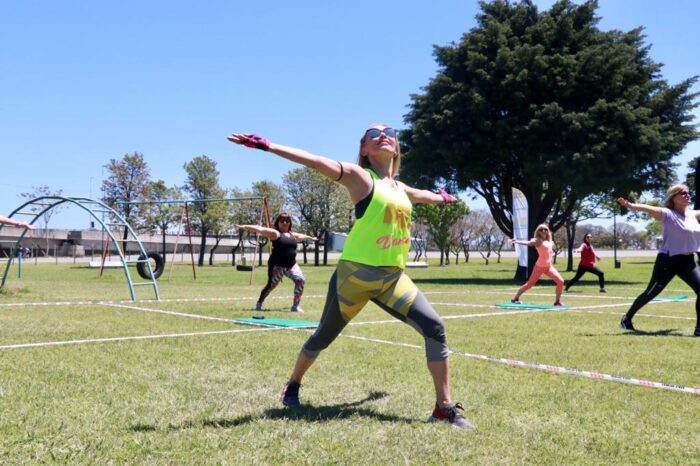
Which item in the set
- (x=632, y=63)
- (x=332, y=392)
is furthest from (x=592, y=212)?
(x=332, y=392)

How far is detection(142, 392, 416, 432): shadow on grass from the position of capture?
13.0ft

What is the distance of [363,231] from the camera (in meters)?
4.17

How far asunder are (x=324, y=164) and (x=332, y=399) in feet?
6.25

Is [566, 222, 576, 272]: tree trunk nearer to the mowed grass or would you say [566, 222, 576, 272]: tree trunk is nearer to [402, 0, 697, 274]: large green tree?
[402, 0, 697, 274]: large green tree

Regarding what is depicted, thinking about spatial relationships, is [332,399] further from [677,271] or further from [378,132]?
[677,271]

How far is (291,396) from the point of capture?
4488 millimetres

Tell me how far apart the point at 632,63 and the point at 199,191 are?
129 feet

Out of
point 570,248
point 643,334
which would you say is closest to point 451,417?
point 643,334

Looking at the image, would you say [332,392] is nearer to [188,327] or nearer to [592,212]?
[188,327]

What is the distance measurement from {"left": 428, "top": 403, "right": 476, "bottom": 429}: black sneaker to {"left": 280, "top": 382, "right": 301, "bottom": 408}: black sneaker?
0.98 metres

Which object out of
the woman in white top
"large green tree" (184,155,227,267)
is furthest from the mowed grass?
"large green tree" (184,155,227,267)

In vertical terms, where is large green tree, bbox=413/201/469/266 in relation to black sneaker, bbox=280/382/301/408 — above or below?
above

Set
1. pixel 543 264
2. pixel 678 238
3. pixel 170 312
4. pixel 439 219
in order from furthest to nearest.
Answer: pixel 439 219 → pixel 543 264 → pixel 170 312 → pixel 678 238

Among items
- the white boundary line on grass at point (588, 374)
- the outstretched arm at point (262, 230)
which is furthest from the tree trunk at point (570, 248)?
the white boundary line on grass at point (588, 374)
